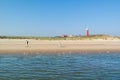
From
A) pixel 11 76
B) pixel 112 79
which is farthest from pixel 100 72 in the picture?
pixel 11 76

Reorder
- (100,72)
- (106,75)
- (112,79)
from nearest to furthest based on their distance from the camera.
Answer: (112,79) → (106,75) → (100,72)

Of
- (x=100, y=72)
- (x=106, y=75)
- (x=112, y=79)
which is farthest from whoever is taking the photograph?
(x=100, y=72)

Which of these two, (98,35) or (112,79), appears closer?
(112,79)

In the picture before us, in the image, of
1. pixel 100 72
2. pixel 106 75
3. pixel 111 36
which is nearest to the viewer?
pixel 106 75

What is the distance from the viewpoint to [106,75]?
16031 mm

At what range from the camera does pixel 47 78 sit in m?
15.1

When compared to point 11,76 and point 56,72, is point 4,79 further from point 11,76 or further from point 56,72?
point 56,72

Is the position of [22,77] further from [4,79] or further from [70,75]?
[70,75]

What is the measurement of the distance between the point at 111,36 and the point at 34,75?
146 feet

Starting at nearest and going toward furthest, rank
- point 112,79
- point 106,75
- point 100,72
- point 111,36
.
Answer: point 112,79, point 106,75, point 100,72, point 111,36

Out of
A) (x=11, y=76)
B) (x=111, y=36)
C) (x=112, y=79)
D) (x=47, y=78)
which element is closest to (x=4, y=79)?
(x=11, y=76)

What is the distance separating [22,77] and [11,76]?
677 mm

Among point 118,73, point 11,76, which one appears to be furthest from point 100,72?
point 11,76

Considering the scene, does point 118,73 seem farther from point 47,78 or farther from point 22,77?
point 22,77
